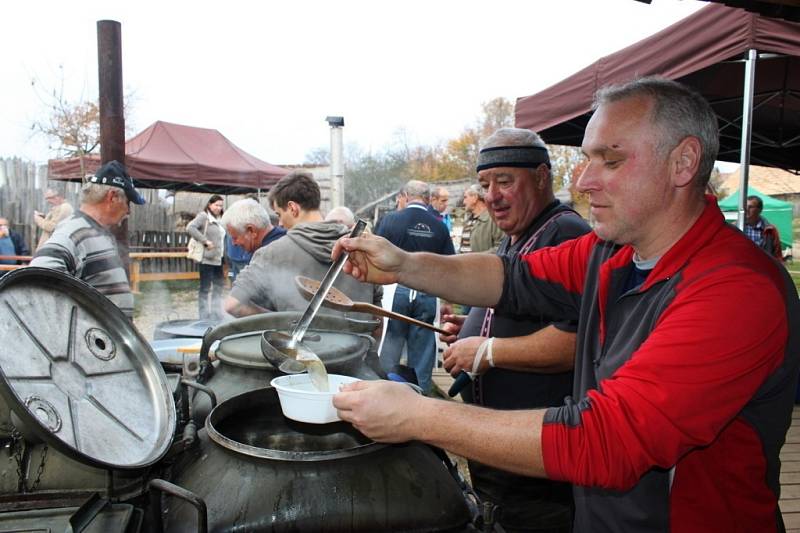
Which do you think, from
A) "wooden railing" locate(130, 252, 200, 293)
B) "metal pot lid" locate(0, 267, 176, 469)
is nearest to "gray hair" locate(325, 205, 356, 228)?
"metal pot lid" locate(0, 267, 176, 469)

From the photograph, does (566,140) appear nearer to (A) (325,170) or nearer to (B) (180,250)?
(B) (180,250)

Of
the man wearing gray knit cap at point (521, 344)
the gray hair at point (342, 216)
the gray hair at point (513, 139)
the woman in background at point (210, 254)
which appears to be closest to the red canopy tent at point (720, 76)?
the gray hair at point (513, 139)

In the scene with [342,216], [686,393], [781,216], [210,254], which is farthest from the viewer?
[781,216]

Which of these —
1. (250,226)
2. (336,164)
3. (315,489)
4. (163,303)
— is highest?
(336,164)

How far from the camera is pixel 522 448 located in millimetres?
1114

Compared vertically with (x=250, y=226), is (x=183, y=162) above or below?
above

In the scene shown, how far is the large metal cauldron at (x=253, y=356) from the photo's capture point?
2.02 meters

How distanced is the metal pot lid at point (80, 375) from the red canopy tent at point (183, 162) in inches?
409

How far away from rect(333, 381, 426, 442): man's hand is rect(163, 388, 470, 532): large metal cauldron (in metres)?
0.24

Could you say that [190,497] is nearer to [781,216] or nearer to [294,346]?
[294,346]

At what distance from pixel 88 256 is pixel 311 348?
7.04 feet

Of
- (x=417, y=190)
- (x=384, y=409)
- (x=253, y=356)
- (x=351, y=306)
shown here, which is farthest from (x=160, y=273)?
(x=384, y=409)

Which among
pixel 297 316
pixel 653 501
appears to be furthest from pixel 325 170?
pixel 653 501

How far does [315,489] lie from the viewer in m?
1.39
